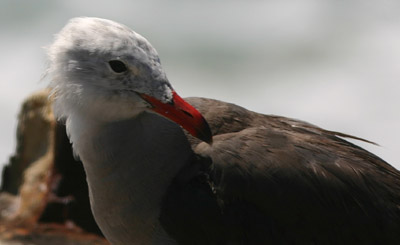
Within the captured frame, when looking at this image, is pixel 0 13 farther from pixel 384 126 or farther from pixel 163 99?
pixel 163 99

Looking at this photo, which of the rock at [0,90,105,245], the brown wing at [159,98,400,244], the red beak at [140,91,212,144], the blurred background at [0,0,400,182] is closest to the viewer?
the red beak at [140,91,212,144]

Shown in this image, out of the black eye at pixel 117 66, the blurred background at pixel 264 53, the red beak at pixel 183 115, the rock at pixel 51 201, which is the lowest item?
the rock at pixel 51 201

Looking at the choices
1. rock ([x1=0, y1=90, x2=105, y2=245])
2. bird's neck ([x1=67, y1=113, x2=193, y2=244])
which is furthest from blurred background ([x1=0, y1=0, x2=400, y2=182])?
bird's neck ([x1=67, y1=113, x2=193, y2=244])

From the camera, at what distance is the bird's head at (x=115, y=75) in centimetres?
353

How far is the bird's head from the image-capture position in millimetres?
3529

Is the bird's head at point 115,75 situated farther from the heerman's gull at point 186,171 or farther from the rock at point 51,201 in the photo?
Answer: the rock at point 51,201

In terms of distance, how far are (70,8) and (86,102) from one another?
36.4 ft

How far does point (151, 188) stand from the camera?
3.76 m

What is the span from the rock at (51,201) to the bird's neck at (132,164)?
2488 mm

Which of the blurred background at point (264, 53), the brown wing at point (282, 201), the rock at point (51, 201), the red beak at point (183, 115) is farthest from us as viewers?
the blurred background at point (264, 53)

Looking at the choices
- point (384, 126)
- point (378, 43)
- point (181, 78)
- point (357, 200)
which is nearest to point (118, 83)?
point (357, 200)

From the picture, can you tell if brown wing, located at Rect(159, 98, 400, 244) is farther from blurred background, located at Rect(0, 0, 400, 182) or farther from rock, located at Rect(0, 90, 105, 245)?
blurred background, located at Rect(0, 0, 400, 182)

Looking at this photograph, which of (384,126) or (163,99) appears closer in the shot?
(163,99)

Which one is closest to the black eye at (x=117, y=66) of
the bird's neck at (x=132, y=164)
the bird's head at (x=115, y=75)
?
the bird's head at (x=115, y=75)
